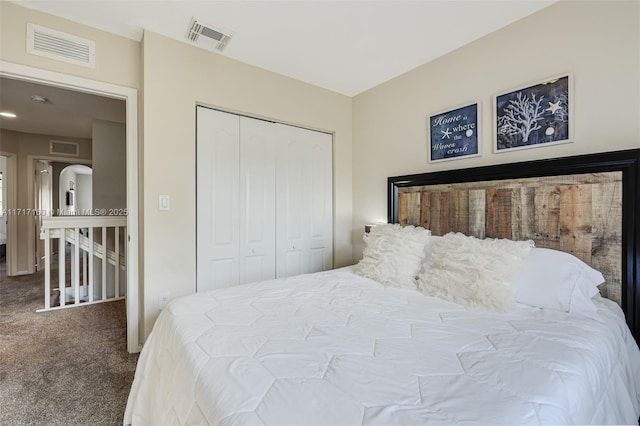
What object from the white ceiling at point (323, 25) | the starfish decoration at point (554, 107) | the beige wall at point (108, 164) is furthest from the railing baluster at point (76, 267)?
the starfish decoration at point (554, 107)

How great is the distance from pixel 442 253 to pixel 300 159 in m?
1.80

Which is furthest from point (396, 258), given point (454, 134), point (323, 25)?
point (323, 25)

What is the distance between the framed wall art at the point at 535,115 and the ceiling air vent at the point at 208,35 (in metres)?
2.17

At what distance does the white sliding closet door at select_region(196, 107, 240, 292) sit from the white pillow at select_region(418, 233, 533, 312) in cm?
169

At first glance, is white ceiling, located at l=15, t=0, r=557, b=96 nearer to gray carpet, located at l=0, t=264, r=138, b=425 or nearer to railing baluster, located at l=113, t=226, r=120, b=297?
railing baluster, located at l=113, t=226, r=120, b=297

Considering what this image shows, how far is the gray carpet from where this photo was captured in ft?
5.37

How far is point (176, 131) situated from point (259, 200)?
92 cm

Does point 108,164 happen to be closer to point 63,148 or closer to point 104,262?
point 104,262

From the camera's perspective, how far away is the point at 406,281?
6.32 ft

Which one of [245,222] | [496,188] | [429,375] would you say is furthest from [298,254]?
[429,375]

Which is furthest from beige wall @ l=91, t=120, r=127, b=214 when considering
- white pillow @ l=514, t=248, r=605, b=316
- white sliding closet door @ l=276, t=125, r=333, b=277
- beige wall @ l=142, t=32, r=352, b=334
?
white pillow @ l=514, t=248, r=605, b=316

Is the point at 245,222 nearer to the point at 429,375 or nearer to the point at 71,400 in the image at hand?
the point at 71,400

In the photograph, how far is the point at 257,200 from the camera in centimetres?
278

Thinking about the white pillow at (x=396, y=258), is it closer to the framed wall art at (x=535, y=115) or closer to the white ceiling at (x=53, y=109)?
the framed wall art at (x=535, y=115)
